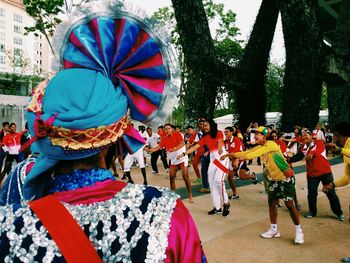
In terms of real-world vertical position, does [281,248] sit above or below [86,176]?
below

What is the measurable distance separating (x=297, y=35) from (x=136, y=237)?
13.5 meters

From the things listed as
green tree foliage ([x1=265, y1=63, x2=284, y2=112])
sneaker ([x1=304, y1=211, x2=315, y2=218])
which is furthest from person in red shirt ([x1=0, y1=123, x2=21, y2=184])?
green tree foliage ([x1=265, y1=63, x2=284, y2=112])

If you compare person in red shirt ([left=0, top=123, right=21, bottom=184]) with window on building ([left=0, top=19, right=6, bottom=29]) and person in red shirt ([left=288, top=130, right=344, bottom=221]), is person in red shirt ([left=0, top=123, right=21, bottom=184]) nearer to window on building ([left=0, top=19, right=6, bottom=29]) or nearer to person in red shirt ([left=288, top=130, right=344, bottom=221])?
person in red shirt ([left=288, top=130, right=344, bottom=221])

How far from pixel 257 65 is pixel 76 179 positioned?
49.4ft

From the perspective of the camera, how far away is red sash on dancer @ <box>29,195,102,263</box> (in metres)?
1.14

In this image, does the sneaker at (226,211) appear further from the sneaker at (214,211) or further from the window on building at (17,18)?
the window on building at (17,18)

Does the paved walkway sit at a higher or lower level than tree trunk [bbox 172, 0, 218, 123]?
lower

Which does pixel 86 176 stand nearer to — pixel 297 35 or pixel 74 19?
pixel 74 19

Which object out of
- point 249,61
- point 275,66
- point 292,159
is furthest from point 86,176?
point 275,66

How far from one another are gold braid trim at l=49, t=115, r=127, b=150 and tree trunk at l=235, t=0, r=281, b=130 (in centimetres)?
1449

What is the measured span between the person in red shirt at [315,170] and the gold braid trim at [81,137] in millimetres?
5928

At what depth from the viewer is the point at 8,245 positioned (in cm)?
118

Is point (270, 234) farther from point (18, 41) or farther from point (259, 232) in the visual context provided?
point (18, 41)

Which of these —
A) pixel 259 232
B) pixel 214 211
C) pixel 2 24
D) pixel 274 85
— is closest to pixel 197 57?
pixel 214 211
